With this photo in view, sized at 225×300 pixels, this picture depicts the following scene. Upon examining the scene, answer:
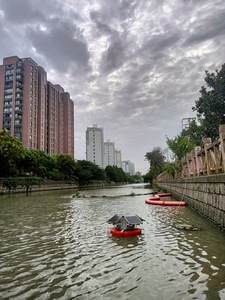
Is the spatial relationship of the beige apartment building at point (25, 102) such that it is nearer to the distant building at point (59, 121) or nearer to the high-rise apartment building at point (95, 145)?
the distant building at point (59, 121)

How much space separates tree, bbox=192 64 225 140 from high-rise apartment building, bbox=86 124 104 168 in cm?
12601

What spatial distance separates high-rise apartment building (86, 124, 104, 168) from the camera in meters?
148

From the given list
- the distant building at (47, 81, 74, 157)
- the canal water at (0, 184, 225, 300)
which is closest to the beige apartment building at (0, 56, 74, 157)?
the distant building at (47, 81, 74, 157)

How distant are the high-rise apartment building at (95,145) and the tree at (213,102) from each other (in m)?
126

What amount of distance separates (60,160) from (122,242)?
5910 cm

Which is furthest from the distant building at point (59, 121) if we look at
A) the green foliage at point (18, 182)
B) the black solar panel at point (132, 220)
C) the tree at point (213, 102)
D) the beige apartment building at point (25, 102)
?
the black solar panel at point (132, 220)

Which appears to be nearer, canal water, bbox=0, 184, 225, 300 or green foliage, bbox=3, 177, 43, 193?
canal water, bbox=0, 184, 225, 300

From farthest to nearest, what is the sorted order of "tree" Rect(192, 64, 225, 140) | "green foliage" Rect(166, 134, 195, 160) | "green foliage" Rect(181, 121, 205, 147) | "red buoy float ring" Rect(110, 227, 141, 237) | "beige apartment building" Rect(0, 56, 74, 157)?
1. "beige apartment building" Rect(0, 56, 74, 157)
2. "green foliage" Rect(166, 134, 195, 160)
3. "green foliage" Rect(181, 121, 205, 147)
4. "tree" Rect(192, 64, 225, 140)
5. "red buoy float ring" Rect(110, 227, 141, 237)

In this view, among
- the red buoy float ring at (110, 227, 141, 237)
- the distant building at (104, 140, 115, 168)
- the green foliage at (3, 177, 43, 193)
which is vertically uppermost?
the distant building at (104, 140, 115, 168)

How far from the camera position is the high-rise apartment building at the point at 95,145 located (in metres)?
148

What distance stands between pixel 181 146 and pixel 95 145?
122 metres

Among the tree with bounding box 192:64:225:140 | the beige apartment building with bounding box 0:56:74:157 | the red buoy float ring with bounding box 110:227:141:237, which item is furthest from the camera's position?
the beige apartment building with bounding box 0:56:74:157

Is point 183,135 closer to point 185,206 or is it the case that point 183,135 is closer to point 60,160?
point 185,206

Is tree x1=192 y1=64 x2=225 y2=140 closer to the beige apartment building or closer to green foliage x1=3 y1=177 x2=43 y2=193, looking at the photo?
green foliage x1=3 y1=177 x2=43 y2=193
